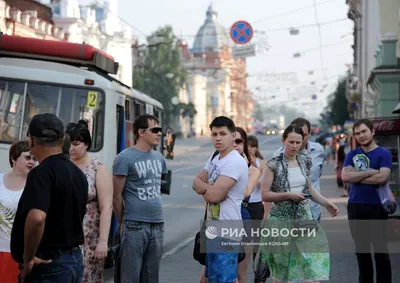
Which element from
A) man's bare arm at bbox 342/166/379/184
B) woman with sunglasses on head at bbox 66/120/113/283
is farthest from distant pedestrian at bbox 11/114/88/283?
man's bare arm at bbox 342/166/379/184

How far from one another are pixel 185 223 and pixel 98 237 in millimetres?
13850

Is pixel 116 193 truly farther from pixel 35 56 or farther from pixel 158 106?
pixel 158 106

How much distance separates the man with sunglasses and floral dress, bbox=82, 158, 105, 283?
0.29 m

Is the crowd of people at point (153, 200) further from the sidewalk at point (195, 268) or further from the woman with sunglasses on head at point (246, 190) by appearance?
the sidewalk at point (195, 268)

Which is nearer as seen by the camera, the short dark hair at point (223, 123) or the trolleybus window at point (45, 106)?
the short dark hair at point (223, 123)

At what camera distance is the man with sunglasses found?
8445mm

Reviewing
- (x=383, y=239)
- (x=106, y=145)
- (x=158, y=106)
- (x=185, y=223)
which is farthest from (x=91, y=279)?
(x=185, y=223)

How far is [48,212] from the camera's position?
19.7 ft

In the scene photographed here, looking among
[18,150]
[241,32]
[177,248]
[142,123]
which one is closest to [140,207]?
[142,123]

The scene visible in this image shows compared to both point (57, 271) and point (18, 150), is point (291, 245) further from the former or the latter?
point (57, 271)

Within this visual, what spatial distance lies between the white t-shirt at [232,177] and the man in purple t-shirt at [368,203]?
2054mm

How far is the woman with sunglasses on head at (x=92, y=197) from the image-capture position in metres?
8.10

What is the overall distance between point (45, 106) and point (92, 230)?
6.18 m

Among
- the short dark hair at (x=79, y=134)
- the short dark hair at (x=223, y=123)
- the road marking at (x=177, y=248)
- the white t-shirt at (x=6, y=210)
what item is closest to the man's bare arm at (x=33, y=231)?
the white t-shirt at (x=6, y=210)
